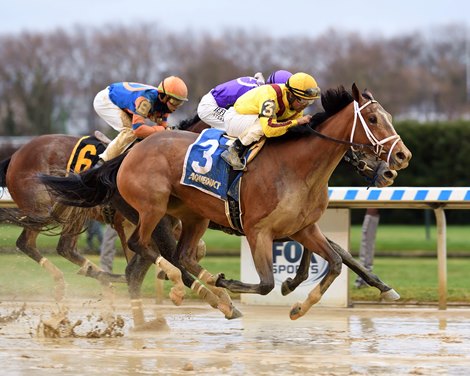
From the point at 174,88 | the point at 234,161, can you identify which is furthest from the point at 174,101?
the point at 234,161

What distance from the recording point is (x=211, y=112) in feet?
27.1

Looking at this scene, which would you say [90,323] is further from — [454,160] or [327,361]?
[454,160]

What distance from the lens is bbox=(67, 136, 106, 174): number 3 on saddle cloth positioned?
8.64 metres

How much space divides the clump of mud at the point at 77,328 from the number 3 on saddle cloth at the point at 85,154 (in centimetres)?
145

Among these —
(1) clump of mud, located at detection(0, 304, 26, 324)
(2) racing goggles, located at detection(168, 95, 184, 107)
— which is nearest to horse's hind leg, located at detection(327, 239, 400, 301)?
(2) racing goggles, located at detection(168, 95, 184, 107)

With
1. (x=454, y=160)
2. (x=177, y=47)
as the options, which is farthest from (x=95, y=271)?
(x=177, y=47)

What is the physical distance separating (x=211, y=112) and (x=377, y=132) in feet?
5.93

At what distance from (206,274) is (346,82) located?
48.5 meters

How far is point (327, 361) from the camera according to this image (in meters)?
5.97

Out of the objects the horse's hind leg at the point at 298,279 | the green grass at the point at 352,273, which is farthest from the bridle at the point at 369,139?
the green grass at the point at 352,273

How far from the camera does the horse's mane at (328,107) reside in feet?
23.3

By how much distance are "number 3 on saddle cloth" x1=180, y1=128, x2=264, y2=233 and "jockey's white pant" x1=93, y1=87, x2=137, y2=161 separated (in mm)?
1019

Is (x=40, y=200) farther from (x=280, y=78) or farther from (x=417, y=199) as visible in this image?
(x=417, y=199)

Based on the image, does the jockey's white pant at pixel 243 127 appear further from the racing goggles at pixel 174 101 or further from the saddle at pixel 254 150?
the racing goggles at pixel 174 101
